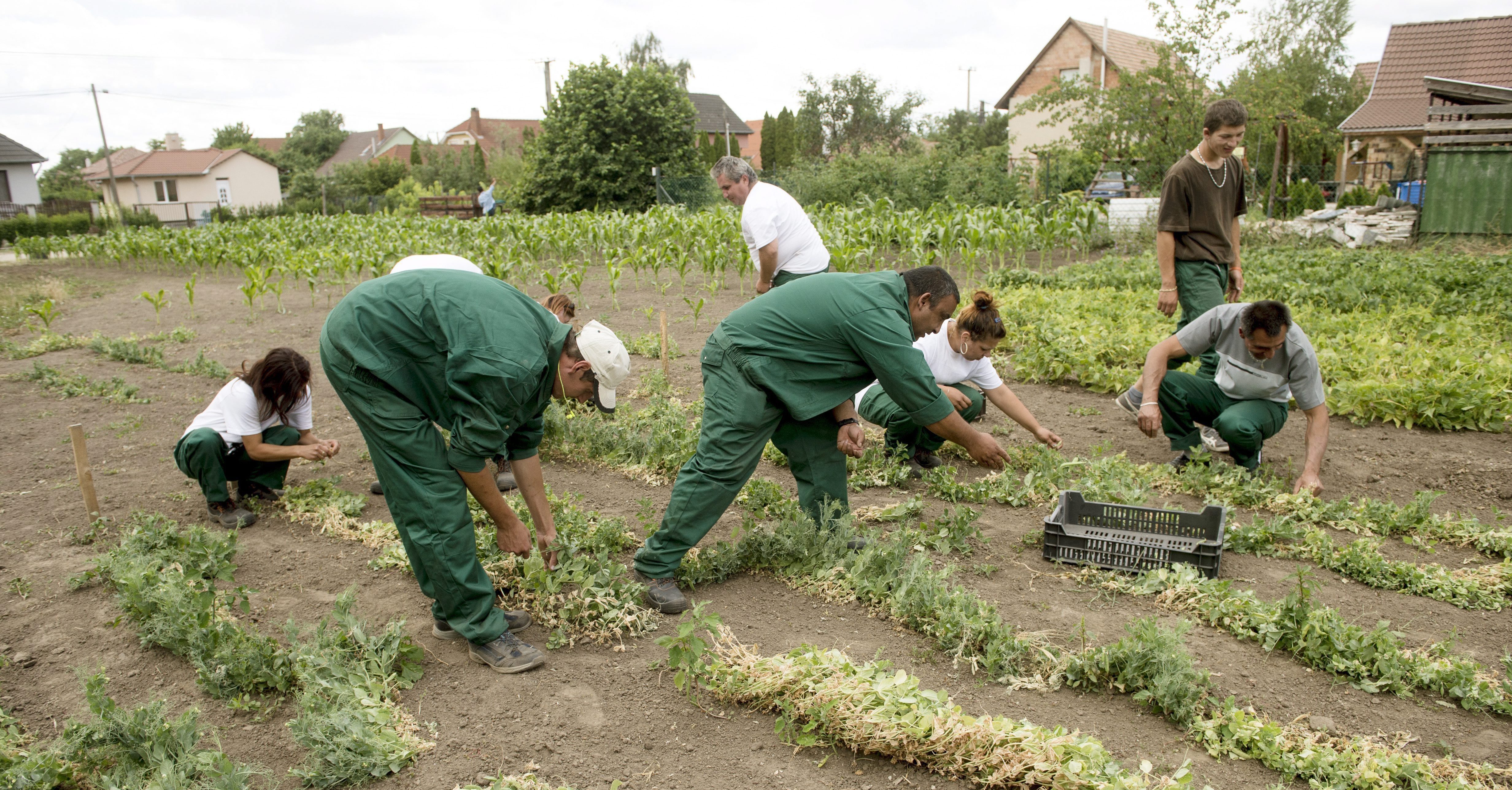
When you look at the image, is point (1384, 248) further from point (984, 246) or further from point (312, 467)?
point (312, 467)

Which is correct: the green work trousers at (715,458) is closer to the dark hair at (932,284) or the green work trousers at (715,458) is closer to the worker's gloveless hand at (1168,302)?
the dark hair at (932,284)

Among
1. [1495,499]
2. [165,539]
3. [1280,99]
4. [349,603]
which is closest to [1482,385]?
[1495,499]

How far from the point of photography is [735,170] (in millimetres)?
6184

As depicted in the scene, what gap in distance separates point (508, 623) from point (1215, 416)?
4.20 m

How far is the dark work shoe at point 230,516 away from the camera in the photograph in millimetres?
A: 4785

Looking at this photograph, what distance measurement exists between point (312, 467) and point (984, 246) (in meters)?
9.45

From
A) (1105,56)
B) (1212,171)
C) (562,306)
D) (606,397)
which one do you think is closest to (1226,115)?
(1212,171)

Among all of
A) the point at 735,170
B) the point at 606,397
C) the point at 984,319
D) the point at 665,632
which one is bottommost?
the point at 665,632

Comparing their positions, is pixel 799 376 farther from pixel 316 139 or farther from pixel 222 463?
pixel 316 139

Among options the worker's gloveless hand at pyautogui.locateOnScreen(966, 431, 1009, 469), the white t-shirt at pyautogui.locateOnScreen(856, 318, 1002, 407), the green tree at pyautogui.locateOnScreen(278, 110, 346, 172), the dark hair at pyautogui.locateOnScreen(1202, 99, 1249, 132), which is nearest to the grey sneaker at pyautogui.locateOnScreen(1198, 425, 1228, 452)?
the white t-shirt at pyautogui.locateOnScreen(856, 318, 1002, 407)

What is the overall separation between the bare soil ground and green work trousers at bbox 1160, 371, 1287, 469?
0.79 feet

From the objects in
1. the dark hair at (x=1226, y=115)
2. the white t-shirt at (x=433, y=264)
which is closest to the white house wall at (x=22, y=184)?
the white t-shirt at (x=433, y=264)

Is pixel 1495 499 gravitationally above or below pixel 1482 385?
below

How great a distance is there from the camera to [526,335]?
285 centimetres
